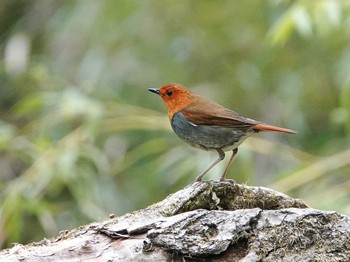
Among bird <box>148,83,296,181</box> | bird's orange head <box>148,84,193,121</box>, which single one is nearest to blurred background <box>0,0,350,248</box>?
bird's orange head <box>148,84,193,121</box>

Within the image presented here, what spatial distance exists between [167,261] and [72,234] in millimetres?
389

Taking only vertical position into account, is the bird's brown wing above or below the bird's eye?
below

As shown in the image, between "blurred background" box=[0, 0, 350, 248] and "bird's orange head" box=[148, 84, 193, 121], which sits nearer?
"bird's orange head" box=[148, 84, 193, 121]

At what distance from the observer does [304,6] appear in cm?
512

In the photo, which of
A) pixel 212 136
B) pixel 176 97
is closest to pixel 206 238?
pixel 212 136

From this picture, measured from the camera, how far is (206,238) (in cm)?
290

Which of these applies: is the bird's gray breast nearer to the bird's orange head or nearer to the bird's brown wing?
the bird's brown wing

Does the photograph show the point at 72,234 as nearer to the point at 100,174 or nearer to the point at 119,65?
the point at 100,174

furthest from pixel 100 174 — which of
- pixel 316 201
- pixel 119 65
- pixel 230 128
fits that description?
pixel 230 128

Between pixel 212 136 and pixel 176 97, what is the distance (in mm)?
404

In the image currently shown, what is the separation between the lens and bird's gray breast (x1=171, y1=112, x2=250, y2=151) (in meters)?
3.96

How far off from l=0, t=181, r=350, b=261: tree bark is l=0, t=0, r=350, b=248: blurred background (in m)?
1.81

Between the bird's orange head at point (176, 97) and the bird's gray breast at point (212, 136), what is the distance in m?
0.19

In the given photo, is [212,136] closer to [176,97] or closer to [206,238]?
[176,97]
